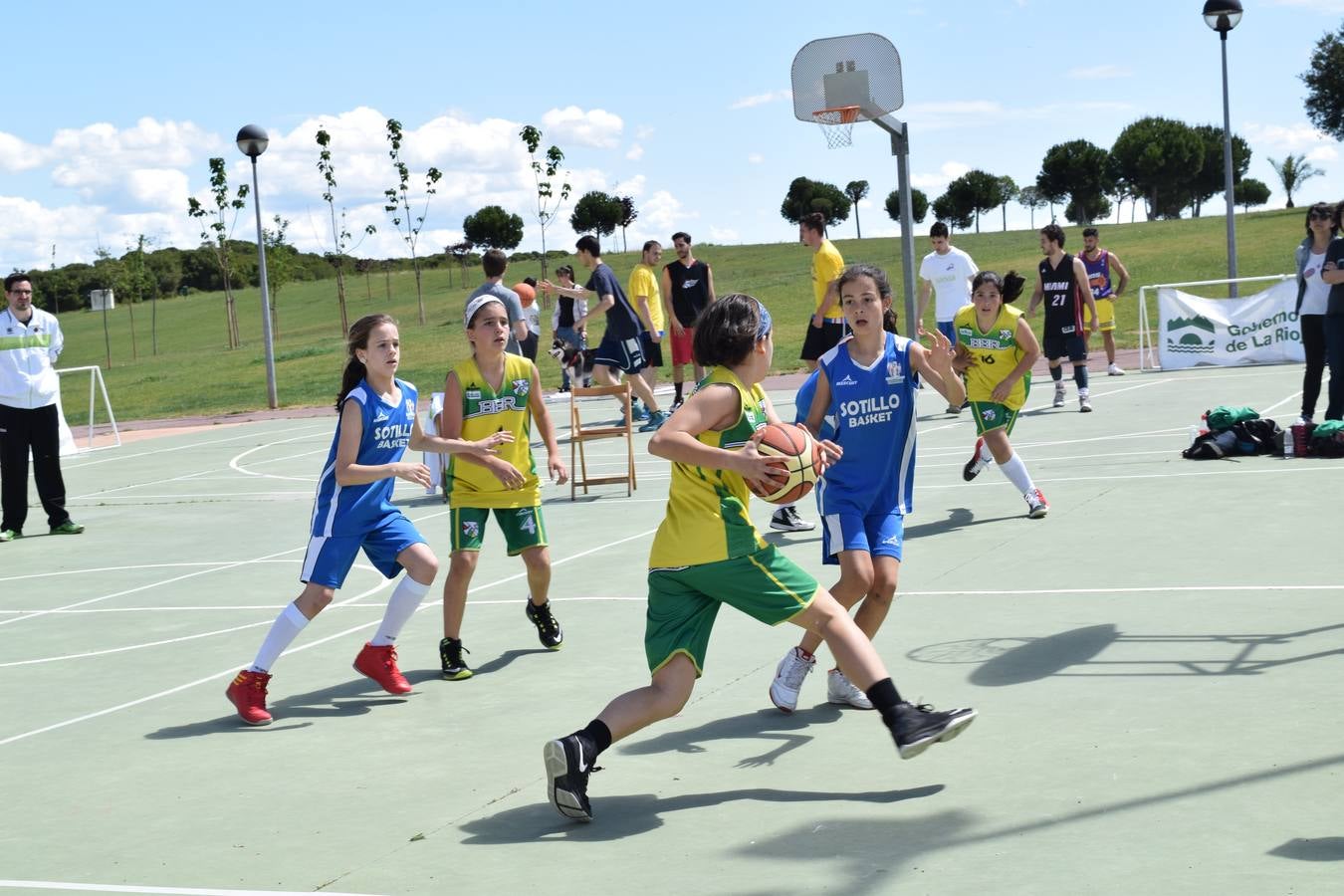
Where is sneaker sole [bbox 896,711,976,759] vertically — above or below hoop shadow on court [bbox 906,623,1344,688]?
above

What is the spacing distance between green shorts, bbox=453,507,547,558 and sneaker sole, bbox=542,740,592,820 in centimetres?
257

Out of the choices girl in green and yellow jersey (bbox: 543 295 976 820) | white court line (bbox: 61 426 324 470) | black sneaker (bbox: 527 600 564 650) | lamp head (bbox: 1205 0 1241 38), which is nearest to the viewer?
girl in green and yellow jersey (bbox: 543 295 976 820)

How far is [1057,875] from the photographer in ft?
13.1

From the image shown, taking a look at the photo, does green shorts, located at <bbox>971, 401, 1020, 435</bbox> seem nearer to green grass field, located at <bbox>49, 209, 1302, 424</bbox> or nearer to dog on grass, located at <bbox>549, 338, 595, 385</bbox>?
dog on grass, located at <bbox>549, 338, 595, 385</bbox>

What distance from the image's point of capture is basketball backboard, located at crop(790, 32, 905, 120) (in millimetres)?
18250

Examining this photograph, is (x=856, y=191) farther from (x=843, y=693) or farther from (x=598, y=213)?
(x=843, y=693)

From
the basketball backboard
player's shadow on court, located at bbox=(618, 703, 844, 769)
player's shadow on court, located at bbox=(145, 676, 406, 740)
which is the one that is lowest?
player's shadow on court, located at bbox=(145, 676, 406, 740)

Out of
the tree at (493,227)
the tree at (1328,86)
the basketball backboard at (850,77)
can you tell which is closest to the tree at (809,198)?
the tree at (493,227)

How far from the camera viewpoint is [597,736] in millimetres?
4852

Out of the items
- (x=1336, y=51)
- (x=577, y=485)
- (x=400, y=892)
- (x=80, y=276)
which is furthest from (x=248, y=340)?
(x=400, y=892)

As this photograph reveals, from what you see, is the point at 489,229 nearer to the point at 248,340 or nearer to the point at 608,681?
the point at 248,340

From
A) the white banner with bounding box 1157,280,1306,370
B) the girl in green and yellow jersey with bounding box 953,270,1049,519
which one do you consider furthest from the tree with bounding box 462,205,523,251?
the girl in green and yellow jersey with bounding box 953,270,1049,519

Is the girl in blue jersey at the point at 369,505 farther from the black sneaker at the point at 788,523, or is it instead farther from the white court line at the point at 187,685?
the black sneaker at the point at 788,523

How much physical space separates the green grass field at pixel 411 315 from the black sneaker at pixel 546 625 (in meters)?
20.8
